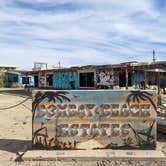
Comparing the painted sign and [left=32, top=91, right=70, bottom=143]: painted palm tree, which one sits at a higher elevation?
[left=32, top=91, right=70, bottom=143]: painted palm tree

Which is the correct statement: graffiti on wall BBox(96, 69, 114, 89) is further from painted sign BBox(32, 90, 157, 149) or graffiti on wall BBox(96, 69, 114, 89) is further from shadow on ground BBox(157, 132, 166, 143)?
painted sign BBox(32, 90, 157, 149)

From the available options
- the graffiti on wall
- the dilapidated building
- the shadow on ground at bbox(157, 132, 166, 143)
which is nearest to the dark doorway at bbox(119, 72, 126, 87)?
the dilapidated building

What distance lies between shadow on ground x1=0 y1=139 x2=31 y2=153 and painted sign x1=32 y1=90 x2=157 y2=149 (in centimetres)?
57

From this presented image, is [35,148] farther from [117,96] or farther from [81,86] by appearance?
[81,86]

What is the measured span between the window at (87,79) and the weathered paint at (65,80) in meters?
0.75

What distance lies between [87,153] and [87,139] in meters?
0.50

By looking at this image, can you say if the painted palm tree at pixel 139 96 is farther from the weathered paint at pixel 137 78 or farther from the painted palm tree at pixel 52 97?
the weathered paint at pixel 137 78

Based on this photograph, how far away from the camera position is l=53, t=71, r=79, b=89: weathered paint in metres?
30.9

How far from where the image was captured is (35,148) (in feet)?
Result: 24.0

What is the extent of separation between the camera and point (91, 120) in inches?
288

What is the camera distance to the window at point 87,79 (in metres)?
29.0

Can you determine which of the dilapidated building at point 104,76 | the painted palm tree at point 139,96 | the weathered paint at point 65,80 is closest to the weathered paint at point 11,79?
the dilapidated building at point 104,76

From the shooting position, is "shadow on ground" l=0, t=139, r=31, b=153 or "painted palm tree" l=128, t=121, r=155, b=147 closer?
"painted palm tree" l=128, t=121, r=155, b=147

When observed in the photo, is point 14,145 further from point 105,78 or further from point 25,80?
point 25,80
